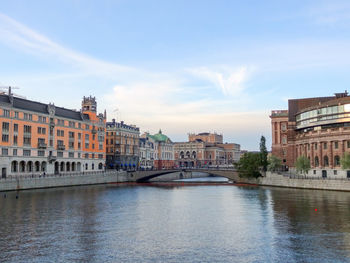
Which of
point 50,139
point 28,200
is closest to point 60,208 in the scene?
point 28,200

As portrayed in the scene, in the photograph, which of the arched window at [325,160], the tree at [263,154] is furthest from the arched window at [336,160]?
the tree at [263,154]

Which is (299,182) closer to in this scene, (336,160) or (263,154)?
(336,160)

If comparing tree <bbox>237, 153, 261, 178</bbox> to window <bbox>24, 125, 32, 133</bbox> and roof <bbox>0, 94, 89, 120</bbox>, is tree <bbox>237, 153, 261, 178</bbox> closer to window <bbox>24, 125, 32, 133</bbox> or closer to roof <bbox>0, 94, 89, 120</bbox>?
roof <bbox>0, 94, 89, 120</bbox>

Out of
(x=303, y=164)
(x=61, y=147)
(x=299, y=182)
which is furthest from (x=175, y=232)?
(x=61, y=147)

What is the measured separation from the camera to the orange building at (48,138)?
403 feet

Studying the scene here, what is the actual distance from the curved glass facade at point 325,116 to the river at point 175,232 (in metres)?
54.5

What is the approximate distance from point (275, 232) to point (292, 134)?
114 m

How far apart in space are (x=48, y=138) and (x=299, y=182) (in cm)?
8554

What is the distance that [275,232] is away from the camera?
5216cm

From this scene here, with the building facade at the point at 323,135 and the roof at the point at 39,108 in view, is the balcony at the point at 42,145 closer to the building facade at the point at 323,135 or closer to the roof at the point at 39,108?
the roof at the point at 39,108

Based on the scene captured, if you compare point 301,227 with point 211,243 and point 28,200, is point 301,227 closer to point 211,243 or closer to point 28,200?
point 211,243

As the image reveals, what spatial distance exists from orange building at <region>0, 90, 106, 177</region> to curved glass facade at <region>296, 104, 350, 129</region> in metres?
83.4

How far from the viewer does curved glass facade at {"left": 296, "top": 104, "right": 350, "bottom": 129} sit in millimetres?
128375

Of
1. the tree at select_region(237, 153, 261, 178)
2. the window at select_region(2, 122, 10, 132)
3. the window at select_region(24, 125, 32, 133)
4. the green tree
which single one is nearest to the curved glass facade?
the green tree
